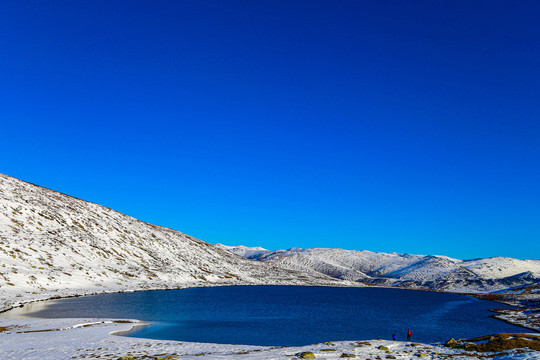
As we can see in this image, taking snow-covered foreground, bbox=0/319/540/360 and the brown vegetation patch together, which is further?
the brown vegetation patch

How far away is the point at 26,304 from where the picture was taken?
8131cm

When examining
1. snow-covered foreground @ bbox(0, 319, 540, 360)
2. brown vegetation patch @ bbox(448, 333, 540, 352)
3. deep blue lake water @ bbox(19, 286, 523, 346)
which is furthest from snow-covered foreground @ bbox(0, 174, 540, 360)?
deep blue lake water @ bbox(19, 286, 523, 346)

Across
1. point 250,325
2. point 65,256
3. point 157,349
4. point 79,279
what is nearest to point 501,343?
point 157,349

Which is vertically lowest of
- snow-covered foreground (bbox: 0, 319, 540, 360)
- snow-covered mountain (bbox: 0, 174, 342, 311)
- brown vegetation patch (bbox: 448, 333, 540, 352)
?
snow-covered foreground (bbox: 0, 319, 540, 360)

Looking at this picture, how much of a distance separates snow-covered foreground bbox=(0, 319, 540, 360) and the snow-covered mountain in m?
34.9

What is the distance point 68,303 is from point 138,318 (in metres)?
27.9

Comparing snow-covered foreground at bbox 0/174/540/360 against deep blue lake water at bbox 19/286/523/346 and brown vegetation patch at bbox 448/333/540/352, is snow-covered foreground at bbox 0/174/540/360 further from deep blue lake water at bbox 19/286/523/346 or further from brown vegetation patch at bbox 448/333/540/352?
deep blue lake water at bbox 19/286/523/346

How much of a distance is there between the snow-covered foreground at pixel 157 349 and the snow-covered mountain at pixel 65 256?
115 feet

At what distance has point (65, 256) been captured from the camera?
467 feet

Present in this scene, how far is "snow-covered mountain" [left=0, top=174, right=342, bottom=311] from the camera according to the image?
357 feet

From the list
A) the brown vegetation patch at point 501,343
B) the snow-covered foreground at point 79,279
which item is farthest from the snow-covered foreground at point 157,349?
the brown vegetation patch at point 501,343

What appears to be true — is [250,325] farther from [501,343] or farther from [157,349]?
[501,343]

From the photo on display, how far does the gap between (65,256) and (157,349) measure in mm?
119669

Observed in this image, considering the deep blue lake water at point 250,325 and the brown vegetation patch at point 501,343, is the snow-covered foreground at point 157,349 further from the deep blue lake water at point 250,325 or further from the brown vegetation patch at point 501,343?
the deep blue lake water at point 250,325
